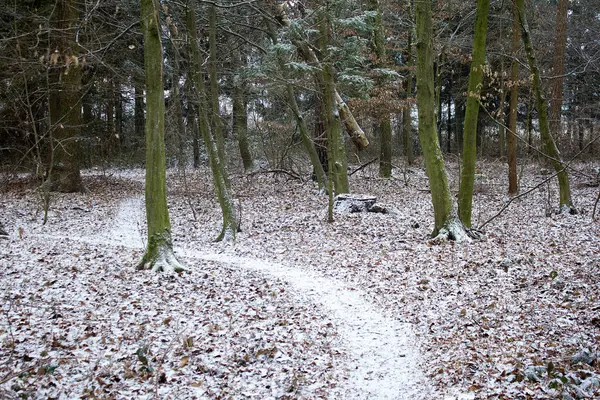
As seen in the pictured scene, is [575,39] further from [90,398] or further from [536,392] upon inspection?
[90,398]

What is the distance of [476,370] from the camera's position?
525 cm

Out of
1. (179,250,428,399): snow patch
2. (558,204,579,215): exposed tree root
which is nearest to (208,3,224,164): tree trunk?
(179,250,428,399): snow patch

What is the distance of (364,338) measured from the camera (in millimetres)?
6750

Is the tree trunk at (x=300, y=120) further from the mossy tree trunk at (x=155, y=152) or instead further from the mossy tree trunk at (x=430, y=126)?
the mossy tree trunk at (x=155, y=152)

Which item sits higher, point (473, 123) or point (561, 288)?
point (473, 123)

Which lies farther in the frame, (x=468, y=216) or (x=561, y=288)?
(x=468, y=216)

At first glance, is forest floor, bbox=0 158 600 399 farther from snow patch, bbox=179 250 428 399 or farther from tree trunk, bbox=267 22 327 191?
tree trunk, bbox=267 22 327 191

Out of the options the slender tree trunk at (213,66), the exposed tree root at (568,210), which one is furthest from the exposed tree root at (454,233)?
the slender tree trunk at (213,66)

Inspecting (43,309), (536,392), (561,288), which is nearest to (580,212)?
(561,288)

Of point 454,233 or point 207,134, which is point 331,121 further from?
point 454,233

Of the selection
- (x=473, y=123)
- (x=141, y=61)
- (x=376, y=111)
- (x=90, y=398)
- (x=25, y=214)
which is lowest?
(x=90, y=398)

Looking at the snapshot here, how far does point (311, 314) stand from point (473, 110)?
→ 277 inches

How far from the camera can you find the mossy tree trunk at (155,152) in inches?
352

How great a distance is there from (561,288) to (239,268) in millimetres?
6180
